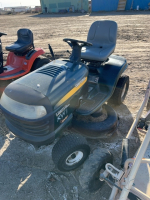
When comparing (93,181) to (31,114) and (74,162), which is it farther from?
(31,114)

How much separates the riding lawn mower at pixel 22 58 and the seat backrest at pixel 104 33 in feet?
4.43

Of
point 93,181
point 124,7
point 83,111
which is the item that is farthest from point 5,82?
point 124,7

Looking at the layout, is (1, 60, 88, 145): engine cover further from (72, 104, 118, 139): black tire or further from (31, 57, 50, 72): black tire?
(31, 57, 50, 72): black tire

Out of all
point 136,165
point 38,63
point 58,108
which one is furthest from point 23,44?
point 136,165

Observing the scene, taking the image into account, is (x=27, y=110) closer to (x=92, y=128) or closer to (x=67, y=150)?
(x=67, y=150)

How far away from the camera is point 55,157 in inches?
78.0

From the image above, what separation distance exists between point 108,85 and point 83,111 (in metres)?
0.81

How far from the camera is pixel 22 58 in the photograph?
13.9 ft

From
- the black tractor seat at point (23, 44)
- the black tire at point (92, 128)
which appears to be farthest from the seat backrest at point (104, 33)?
the black tire at point (92, 128)

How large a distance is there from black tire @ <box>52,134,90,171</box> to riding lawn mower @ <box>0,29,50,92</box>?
7.62ft

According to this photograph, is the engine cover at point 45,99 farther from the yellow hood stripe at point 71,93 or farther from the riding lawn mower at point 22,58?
the riding lawn mower at point 22,58

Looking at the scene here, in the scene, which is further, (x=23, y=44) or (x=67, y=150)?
(x=23, y=44)

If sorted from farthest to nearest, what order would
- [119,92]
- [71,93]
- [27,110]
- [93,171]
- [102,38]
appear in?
[102,38], [119,92], [71,93], [93,171], [27,110]

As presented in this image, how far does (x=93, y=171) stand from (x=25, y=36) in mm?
3521
